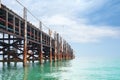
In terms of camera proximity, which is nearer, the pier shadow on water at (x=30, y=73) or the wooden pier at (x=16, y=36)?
the pier shadow on water at (x=30, y=73)

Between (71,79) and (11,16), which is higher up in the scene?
(11,16)

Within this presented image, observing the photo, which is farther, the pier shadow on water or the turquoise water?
the turquoise water

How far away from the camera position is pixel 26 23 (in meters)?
33.4

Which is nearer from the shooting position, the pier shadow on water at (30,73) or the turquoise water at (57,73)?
the pier shadow on water at (30,73)

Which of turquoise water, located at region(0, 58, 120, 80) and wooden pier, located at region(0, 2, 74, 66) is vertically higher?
wooden pier, located at region(0, 2, 74, 66)

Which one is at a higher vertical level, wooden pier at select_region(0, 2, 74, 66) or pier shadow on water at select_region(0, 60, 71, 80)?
wooden pier at select_region(0, 2, 74, 66)

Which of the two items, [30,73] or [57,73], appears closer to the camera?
[30,73]

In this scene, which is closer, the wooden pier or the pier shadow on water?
the pier shadow on water

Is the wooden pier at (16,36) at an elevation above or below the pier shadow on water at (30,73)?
above

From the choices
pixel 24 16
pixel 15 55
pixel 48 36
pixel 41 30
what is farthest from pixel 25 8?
pixel 48 36

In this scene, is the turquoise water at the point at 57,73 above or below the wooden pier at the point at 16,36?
below

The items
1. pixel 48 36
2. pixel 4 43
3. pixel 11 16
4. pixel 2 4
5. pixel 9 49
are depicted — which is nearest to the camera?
pixel 2 4

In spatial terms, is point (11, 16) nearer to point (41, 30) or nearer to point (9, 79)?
point (9, 79)

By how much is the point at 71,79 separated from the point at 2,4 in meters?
9.13
